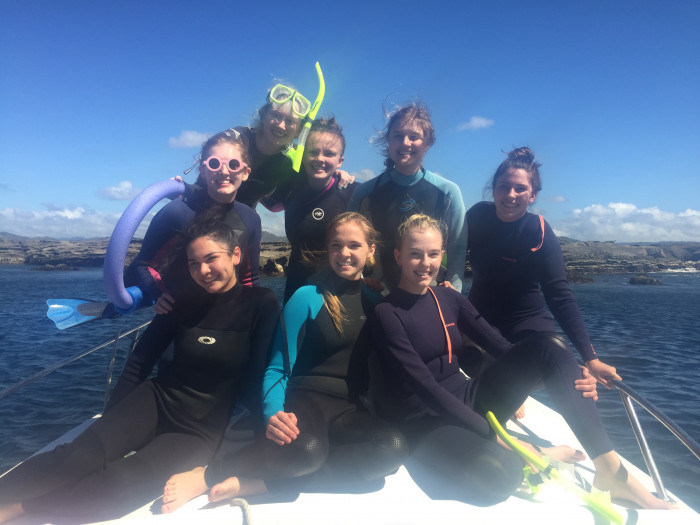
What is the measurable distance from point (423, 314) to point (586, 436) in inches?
43.9

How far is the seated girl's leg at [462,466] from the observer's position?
1996 mm

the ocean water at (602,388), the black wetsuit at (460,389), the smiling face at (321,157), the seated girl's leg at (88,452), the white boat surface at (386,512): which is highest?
the smiling face at (321,157)

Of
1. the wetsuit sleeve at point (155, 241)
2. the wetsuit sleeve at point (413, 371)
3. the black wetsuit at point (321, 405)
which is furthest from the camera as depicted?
the wetsuit sleeve at point (155, 241)

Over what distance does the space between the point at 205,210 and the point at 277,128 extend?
102cm

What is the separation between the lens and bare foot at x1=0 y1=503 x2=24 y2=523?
189 cm

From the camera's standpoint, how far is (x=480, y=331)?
2.77 meters

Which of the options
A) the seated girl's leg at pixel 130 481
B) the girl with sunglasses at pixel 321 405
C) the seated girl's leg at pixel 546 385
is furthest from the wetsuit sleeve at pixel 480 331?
the seated girl's leg at pixel 130 481

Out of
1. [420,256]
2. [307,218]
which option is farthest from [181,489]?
[307,218]

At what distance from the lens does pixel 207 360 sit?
8.61ft

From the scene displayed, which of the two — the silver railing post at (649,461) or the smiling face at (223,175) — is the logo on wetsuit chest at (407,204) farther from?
the silver railing post at (649,461)

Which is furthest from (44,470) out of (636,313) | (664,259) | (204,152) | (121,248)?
(664,259)

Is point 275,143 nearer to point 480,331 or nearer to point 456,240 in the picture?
point 456,240

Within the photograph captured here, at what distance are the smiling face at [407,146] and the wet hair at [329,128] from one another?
45cm

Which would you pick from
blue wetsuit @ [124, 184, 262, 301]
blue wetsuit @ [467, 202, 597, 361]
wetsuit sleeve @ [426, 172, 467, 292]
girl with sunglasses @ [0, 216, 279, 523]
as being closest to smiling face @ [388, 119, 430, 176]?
wetsuit sleeve @ [426, 172, 467, 292]
